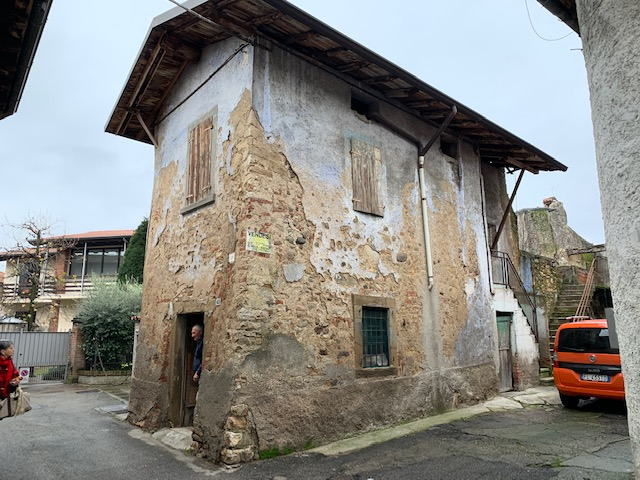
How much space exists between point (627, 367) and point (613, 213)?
797 millimetres

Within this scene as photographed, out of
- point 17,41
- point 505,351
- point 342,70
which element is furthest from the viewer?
point 505,351

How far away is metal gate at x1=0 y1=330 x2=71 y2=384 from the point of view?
15.5m

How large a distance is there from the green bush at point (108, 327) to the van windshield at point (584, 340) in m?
12.9

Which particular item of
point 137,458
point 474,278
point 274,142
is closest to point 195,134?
point 274,142

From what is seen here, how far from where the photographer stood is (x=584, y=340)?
8797 mm

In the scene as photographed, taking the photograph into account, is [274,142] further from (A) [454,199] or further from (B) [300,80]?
(A) [454,199]

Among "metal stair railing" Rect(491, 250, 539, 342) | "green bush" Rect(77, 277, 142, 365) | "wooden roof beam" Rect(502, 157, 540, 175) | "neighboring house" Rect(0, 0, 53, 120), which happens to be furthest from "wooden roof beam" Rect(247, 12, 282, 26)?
"green bush" Rect(77, 277, 142, 365)

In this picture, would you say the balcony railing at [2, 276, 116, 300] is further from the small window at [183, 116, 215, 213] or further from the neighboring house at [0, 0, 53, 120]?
the neighboring house at [0, 0, 53, 120]

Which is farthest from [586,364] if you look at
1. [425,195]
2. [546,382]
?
[425,195]

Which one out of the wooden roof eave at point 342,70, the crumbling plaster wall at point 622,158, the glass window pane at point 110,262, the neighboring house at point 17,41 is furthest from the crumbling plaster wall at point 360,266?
the glass window pane at point 110,262

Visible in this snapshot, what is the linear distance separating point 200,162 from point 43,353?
39.8ft

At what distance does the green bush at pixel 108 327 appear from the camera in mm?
15477

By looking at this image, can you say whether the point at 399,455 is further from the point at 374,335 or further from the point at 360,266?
the point at 360,266

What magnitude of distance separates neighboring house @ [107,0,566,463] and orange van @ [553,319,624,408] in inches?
62.2
